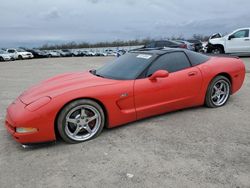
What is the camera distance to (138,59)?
4777 mm

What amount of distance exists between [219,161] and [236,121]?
1.49m

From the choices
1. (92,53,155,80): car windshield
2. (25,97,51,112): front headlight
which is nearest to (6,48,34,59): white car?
(92,53,155,80): car windshield

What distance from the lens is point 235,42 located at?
14055 mm

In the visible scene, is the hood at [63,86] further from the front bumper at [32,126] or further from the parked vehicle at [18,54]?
the parked vehicle at [18,54]

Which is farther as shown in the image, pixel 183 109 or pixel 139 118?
pixel 183 109

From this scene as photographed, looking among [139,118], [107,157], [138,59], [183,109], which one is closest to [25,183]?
[107,157]

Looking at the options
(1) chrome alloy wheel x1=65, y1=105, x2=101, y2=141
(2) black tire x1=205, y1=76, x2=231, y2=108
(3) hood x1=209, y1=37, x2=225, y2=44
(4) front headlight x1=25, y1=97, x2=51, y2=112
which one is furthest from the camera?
(3) hood x1=209, y1=37, x2=225, y2=44

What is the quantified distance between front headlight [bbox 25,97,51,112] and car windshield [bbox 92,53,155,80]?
3.93ft

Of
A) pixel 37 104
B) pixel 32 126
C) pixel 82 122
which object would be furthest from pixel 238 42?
pixel 32 126

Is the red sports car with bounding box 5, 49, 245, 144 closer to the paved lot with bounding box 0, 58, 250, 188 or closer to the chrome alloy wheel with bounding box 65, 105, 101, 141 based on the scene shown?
the chrome alloy wheel with bounding box 65, 105, 101, 141

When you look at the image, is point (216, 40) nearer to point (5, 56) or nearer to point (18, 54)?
point (5, 56)

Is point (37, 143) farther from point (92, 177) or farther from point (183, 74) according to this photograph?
point (183, 74)

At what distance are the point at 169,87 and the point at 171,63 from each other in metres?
0.51

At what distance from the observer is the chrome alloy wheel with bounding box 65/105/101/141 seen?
149 inches
